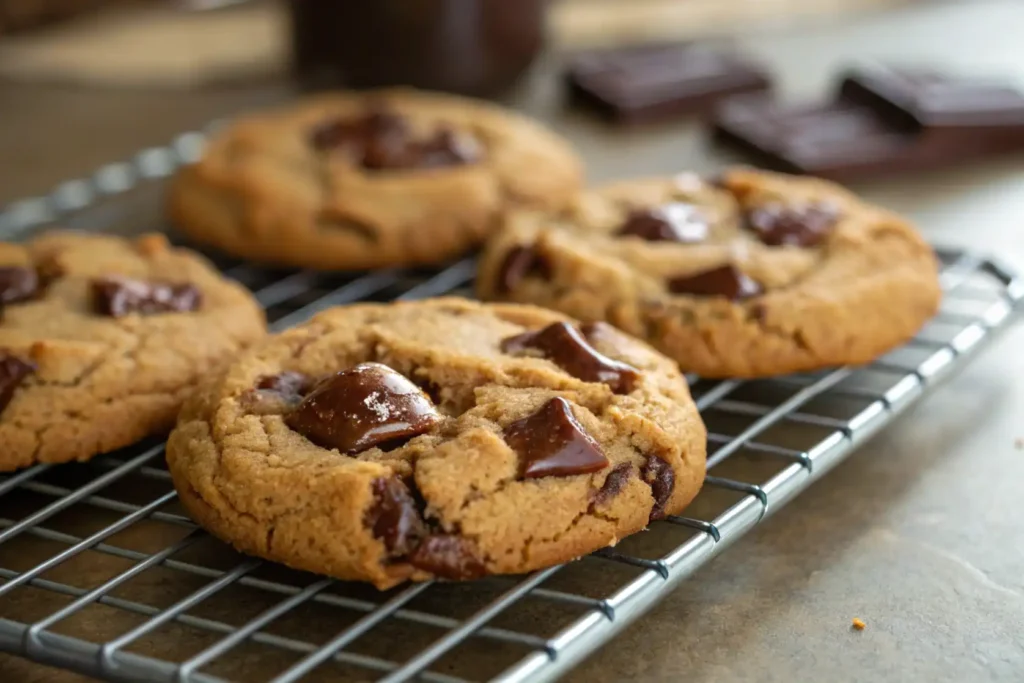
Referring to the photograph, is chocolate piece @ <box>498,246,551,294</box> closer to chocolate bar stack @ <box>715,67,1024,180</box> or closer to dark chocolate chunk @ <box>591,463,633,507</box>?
dark chocolate chunk @ <box>591,463,633,507</box>

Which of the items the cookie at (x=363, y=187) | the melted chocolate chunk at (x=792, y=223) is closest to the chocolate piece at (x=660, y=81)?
the cookie at (x=363, y=187)

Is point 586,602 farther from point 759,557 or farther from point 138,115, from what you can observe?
point 138,115

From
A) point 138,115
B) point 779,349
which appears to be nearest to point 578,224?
point 779,349

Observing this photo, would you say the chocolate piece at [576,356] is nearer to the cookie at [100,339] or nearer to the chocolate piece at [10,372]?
the cookie at [100,339]

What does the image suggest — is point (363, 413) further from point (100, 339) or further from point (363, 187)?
point (363, 187)

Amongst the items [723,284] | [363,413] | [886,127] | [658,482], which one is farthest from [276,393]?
[886,127]

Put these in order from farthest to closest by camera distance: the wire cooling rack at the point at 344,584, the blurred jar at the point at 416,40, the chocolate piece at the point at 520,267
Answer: the blurred jar at the point at 416,40 < the chocolate piece at the point at 520,267 < the wire cooling rack at the point at 344,584

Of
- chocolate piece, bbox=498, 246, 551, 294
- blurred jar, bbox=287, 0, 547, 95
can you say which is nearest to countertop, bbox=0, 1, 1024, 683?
chocolate piece, bbox=498, 246, 551, 294

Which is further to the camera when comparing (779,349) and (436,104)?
(436,104)
